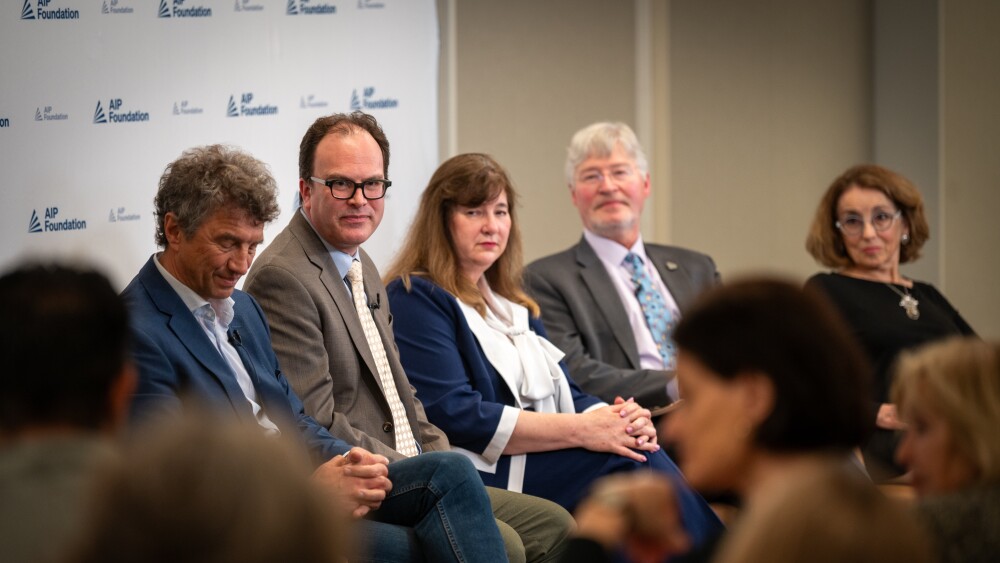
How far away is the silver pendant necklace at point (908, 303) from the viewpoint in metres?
4.52

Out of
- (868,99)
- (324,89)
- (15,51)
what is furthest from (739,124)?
(15,51)

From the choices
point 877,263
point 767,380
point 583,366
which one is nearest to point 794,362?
point 767,380

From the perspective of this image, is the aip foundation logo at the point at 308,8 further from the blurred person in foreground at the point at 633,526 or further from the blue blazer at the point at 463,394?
the blurred person in foreground at the point at 633,526

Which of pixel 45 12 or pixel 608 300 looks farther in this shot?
pixel 608 300

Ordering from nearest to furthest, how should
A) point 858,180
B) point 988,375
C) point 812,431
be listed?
point 812,431, point 988,375, point 858,180

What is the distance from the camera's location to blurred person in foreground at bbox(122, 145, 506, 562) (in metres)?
2.72

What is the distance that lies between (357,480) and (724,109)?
391cm

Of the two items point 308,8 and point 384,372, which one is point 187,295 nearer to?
point 384,372

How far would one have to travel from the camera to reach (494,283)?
395cm

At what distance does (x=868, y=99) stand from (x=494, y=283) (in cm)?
335

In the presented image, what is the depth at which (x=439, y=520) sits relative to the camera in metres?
2.81

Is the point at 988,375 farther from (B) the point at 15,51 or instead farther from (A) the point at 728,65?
(A) the point at 728,65

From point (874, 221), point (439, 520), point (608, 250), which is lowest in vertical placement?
point (439, 520)

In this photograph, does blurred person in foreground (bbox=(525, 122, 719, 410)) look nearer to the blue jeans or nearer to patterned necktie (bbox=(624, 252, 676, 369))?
patterned necktie (bbox=(624, 252, 676, 369))
